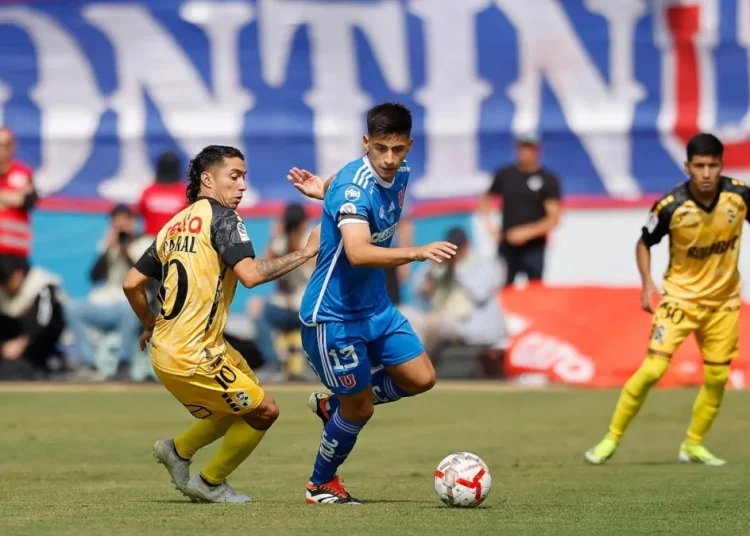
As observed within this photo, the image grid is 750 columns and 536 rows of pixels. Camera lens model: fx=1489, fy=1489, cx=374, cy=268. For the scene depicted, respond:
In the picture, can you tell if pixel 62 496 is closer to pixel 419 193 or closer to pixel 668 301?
pixel 668 301

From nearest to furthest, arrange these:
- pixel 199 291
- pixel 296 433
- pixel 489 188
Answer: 1. pixel 199 291
2. pixel 296 433
3. pixel 489 188

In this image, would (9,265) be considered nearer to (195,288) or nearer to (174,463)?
(174,463)

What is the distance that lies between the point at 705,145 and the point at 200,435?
4.34 metres

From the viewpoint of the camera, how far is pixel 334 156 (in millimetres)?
18594

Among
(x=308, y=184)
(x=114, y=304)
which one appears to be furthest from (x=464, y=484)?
(x=114, y=304)

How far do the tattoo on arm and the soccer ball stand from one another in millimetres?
1372

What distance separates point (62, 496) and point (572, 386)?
8.92 metres

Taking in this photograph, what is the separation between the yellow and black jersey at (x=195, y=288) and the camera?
7.93 m

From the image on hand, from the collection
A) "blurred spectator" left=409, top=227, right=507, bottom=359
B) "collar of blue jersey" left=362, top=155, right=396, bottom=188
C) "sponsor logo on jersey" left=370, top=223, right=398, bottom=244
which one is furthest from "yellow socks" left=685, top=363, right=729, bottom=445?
"blurred spectator" left=409, top=227, right=507, bottom=359

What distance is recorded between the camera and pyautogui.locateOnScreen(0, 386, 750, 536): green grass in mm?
7223

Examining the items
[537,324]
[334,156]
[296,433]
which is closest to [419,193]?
[334,156]

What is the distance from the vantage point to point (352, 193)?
780cm

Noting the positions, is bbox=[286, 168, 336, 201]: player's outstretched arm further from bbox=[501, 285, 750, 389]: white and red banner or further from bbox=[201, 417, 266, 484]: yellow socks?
bbox=[501, 285, 750, 389]: white and red banner

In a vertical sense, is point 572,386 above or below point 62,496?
below
